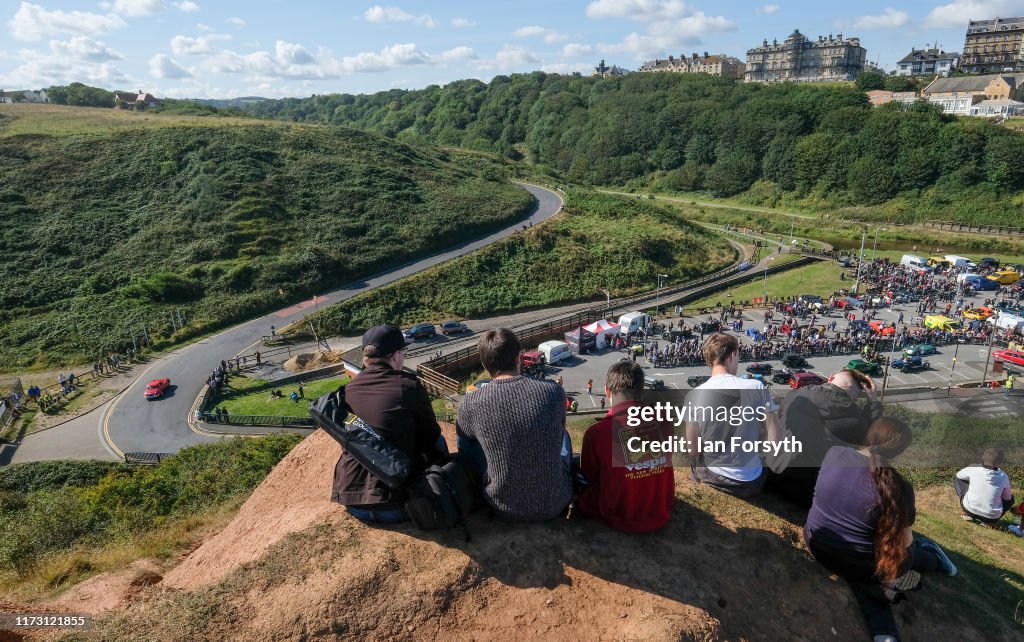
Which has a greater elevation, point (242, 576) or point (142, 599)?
point (242, 576)

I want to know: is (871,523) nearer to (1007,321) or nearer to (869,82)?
(1007,321)

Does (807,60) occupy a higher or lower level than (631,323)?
higher

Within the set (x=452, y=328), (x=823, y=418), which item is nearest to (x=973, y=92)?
(x=452, y=328)

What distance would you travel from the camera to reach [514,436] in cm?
498

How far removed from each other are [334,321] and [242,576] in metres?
33.4

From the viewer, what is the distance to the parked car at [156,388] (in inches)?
1097

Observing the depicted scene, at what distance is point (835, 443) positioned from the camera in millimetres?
5902

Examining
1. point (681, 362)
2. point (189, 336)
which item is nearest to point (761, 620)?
point (681, 362)

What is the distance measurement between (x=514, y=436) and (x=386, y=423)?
45.3 inches

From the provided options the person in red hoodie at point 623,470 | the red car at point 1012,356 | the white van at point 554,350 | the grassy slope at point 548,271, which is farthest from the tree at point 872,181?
the person in red hoodie at point 623,470

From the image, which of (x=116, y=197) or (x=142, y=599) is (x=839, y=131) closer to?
(x=116, y=197)

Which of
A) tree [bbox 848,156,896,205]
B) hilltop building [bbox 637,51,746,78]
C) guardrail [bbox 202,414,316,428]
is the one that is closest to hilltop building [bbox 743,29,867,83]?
hilltop building [bbox 637,51,746,78]

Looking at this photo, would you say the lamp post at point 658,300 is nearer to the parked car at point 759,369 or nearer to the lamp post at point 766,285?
the lamp post at point 766,285

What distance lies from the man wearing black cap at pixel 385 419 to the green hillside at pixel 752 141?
265 ft
